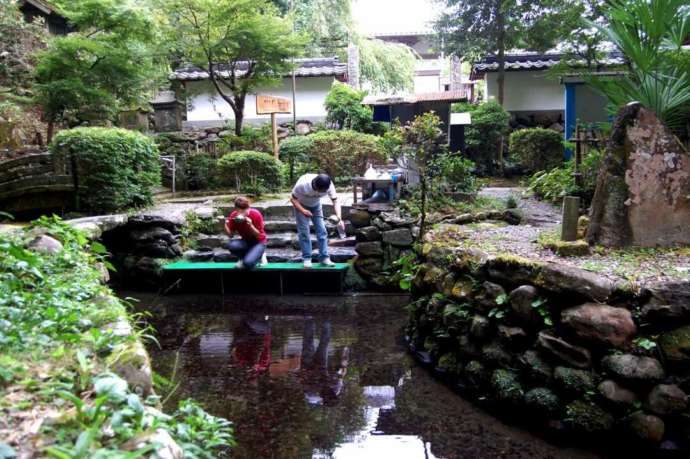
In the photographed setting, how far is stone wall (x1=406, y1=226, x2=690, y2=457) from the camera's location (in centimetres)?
407

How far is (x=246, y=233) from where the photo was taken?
8531 millimetres

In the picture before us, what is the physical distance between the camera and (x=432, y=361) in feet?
19.3

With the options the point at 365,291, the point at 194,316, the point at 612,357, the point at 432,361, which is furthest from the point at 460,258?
the point at 194,316

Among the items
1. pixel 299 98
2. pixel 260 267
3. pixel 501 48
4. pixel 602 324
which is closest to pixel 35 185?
pixel 260 267

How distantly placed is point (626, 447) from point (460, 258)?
2322 millimetres

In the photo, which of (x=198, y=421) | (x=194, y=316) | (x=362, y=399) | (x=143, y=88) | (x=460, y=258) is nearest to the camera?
(x=198, y=421)

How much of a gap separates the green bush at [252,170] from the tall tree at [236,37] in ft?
11.2

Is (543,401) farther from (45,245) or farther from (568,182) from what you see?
(568,182)

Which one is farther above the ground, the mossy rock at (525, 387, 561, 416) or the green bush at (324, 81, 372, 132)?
the green bush at (324, 81, 372, 132)

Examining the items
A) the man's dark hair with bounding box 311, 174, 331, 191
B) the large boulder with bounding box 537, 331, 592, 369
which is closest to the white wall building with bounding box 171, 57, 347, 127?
the man's dark hair with bounding box 311, 174, 331, 191

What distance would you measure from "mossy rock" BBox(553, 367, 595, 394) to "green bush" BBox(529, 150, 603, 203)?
4.59 m

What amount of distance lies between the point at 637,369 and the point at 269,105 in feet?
34.1

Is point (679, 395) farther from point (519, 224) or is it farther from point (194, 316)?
point (194, 316)

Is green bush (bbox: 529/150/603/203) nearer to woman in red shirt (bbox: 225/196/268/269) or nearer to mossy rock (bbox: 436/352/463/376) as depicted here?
mossy rock (bbox: 436/352/463/376)
